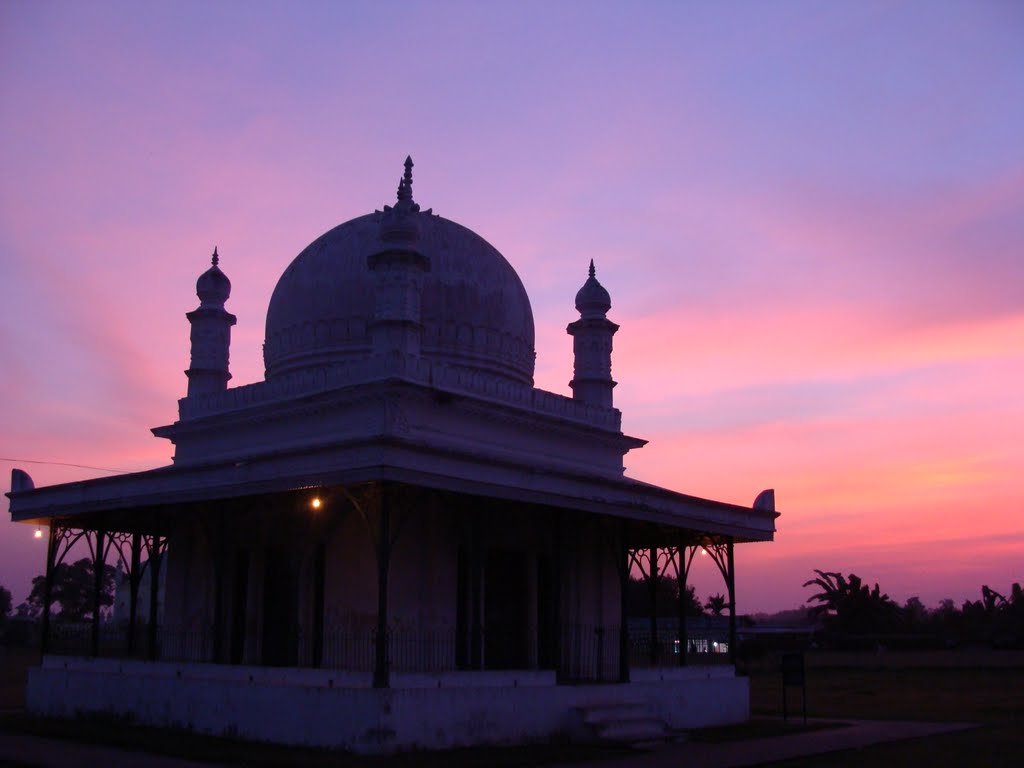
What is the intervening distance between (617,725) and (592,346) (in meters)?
9.65

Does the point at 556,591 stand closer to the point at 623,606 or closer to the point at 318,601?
the point at 623,606

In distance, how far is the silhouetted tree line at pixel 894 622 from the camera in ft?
177

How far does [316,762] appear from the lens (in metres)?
13.2

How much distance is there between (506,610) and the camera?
20.2 meters

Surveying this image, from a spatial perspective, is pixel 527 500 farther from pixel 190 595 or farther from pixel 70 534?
pixel 70 534

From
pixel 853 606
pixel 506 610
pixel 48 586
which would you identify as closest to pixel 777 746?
pixel 506 610

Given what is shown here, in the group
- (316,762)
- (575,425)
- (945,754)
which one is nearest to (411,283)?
(575,425)

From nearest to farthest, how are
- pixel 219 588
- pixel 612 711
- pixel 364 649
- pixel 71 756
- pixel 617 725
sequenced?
pixel 71 756 < pixel 617 725 < pixel 612 711 < pixel 364 649 < pixel 219 588

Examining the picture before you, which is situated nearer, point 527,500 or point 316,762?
point 316,762

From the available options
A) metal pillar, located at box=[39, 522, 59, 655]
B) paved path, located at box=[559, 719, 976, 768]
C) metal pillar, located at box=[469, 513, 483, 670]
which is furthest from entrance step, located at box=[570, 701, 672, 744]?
metal pillar, located at box=[39, 522, 59, 655]

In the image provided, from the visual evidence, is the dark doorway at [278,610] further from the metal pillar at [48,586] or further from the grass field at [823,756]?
the metal pillar at [48,586]

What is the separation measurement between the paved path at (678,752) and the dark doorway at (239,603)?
4158mm

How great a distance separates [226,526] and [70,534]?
468 cm

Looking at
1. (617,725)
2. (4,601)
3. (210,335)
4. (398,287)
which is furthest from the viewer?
(4,601)
